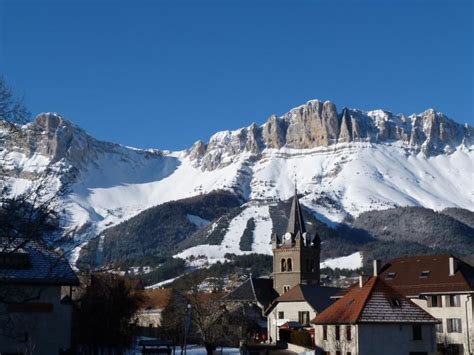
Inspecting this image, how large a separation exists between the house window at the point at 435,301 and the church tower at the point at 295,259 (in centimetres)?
5148

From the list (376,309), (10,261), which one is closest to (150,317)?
(376,309)

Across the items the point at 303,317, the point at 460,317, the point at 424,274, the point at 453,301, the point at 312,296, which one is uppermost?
the point at 424,274

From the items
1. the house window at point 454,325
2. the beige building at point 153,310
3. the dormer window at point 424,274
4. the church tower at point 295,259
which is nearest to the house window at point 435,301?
the house window at point 454,325

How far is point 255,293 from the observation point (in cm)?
11781

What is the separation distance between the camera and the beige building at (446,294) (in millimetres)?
65688

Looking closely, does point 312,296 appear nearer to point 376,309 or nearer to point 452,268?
point 452,268

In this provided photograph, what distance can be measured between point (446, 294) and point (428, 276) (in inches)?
180

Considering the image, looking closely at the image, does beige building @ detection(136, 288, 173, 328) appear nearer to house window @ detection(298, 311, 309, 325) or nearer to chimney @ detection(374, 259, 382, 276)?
house window @ detection(298, 311, 309, 325)

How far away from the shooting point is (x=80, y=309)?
50.4 meters

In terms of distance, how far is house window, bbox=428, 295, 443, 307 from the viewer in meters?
68.4

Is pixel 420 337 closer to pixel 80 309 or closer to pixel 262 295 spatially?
pixel 80 309

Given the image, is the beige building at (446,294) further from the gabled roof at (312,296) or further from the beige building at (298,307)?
the gabled roof at (312,296)

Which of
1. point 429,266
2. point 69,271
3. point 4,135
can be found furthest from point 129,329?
point 429,266

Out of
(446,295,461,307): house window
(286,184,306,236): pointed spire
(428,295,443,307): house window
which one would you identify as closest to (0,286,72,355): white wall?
(446,295,461,307): house window
